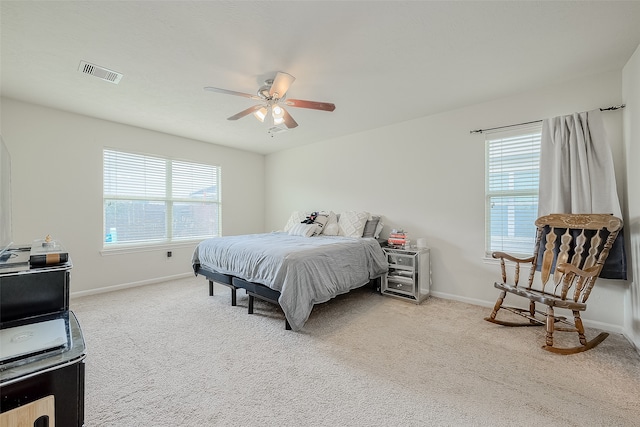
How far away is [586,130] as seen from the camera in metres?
2.46

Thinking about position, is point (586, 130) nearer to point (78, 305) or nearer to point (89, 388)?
point (89, 388)

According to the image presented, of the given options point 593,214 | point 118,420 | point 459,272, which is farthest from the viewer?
point 459,272

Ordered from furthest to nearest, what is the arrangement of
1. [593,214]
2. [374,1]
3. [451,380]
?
[593,214] → [451,380] → [374,1]

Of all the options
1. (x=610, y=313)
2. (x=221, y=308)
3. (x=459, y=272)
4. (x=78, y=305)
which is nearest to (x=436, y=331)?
(x=459, y=272)

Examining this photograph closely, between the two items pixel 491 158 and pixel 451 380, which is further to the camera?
pixel 491 158

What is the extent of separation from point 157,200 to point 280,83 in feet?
10.9

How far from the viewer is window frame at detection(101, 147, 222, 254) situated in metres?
3.78

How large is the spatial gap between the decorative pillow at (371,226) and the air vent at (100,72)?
342cm

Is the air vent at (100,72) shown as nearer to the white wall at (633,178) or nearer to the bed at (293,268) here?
the bed at (293,268)

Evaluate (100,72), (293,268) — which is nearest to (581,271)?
(293,268)

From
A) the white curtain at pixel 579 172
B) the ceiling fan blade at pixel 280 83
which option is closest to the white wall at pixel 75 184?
the ceiling fan blade at pixel 280 83

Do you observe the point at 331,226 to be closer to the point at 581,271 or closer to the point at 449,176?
the point at 449,176

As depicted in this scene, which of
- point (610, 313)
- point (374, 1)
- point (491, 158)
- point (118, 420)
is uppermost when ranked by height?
point (374, 1)

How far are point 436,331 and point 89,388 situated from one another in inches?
110
